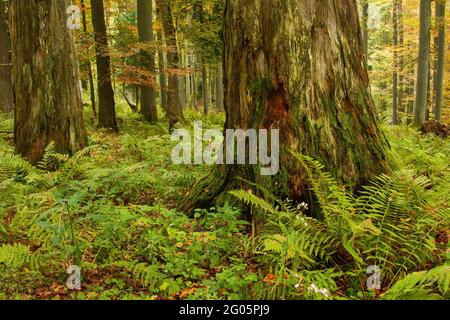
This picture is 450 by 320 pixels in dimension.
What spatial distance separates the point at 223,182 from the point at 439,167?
3044 millimetres

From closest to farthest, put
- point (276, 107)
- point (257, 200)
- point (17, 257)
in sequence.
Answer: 1. point (17, 257)
2. point (257, 200)
3. point (276, 107)

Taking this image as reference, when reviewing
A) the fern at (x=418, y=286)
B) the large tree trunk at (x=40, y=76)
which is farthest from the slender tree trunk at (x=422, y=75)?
the fern at (x=418, y=286)

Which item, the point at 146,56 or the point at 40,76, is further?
the point at 146,56

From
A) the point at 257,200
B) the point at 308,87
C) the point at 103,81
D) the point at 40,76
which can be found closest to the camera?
the point at 257,200

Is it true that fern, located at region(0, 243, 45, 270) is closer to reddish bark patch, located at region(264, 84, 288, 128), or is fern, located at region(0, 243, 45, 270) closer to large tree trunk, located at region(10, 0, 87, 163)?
reddish bark patch, located at region(264, 84, 288, 128)

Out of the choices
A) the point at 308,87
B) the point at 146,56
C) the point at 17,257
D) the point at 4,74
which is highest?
A: the point at 146,56

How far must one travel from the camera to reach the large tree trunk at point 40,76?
6496 millimetres

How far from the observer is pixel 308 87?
4.32 m

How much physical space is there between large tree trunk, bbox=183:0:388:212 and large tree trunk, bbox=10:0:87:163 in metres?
3.46

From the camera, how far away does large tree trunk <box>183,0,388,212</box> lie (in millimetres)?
4309

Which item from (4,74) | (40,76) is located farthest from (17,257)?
(4,74)

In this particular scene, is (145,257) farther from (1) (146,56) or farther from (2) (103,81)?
(1) (146,56)

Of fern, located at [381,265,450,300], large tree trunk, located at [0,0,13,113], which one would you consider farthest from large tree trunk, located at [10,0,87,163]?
large tree trunk, located at [0,0,13,113]

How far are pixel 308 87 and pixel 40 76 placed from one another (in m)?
4.40
